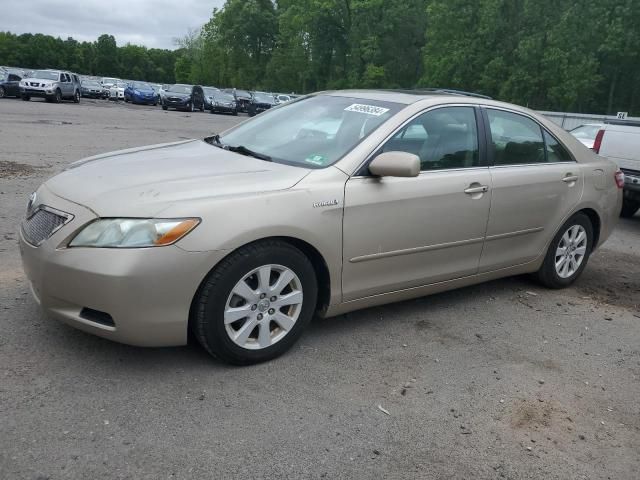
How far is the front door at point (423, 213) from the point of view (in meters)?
3.84

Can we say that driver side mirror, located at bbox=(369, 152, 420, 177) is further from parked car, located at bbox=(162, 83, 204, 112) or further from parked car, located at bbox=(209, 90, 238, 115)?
parked car, located at bbox=(209, 90, 238, 115)

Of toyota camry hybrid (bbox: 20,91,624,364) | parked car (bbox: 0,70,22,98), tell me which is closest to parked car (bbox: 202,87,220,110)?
parked car (bbox: 0,70,22,98)

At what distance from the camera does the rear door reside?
183 inches

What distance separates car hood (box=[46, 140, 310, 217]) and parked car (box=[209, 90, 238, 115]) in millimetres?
37368

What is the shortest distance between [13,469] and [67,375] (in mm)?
788

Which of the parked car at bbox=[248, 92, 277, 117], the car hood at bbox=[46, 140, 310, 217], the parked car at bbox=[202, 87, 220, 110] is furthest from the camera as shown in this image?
the parked car at bbox=[248, 92, 277, 117]

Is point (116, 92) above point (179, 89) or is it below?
below

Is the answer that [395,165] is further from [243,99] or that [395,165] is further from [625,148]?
[243,99]

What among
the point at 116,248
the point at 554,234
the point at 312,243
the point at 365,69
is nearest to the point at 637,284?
the point at 554,234

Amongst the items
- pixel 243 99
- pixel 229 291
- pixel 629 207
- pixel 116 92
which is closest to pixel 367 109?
pixel 229 291

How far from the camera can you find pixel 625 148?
8.59 metres

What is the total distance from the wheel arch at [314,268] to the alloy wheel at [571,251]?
2511 mm

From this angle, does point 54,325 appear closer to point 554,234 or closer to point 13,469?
point 13,469

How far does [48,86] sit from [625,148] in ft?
98.7
